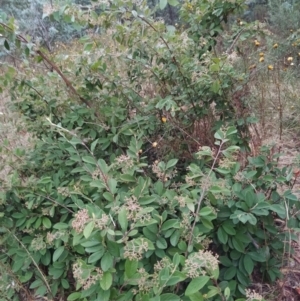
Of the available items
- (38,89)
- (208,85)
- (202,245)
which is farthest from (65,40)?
(202,245)

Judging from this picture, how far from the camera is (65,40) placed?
6.48 metres

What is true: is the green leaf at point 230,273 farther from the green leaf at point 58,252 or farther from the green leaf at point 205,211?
the green leaf at point 58,252

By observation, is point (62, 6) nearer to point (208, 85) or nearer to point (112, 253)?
point (208, 85)

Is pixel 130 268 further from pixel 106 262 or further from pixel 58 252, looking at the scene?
pixel 58 252

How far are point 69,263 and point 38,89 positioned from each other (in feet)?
3.01

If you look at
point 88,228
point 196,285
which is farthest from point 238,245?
point 88,228

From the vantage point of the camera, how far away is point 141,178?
1504 millimetres

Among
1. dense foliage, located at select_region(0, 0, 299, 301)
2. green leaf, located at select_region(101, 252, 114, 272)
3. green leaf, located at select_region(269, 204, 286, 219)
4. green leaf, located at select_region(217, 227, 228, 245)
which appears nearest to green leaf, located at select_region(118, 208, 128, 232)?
dense foliage, located at select_region(0, 0, 299, 301)

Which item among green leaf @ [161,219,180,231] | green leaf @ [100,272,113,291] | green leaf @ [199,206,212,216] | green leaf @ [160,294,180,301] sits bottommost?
green leaf @ [160,294,180,301]

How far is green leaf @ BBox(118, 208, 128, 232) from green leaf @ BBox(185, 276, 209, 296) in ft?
0.86

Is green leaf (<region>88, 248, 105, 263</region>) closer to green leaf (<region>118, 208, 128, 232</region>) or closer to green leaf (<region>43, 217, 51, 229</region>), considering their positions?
green leaf (<region>118, 208, 128, 232</region>)

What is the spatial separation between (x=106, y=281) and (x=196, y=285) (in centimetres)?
29

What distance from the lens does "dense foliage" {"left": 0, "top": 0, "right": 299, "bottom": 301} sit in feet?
4.20

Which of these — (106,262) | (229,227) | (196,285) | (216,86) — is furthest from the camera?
(216,86)
